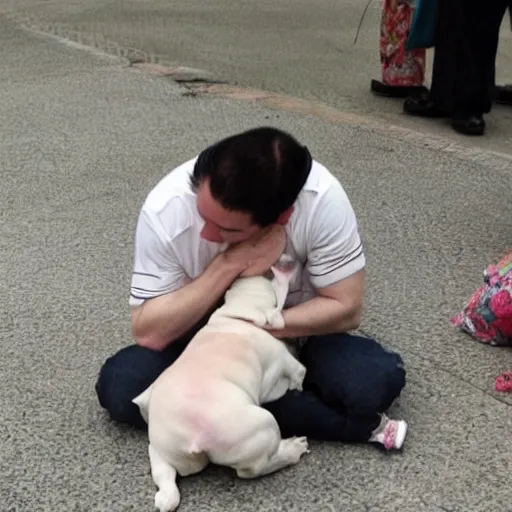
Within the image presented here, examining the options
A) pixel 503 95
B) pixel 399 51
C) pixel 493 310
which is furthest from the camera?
pixel 503 95

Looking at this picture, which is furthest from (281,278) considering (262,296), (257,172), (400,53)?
(400,53)

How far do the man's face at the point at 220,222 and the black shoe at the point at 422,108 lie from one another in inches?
146

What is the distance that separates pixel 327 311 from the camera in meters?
2.47

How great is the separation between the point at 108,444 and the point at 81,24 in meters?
6.78

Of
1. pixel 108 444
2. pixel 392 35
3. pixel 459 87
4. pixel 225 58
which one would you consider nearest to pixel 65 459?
pixel 108 444

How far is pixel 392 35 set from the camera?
6.12m

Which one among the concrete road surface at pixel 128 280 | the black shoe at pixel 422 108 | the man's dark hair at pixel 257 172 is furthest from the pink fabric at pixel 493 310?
the black shoe at pixel 422 108

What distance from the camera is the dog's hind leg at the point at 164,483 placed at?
2.25 meters

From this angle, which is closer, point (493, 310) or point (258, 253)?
point (258, 253)

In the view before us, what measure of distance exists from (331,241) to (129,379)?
0.65 meters

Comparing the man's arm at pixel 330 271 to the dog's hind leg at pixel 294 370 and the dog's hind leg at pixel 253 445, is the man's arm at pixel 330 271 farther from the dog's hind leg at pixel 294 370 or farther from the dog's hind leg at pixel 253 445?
A: the dog's hind leg at pixel 253 445

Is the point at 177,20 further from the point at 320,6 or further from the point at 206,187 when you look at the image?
the point at 206,187

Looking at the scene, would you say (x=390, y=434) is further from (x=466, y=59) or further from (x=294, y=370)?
(x=466, y=59)

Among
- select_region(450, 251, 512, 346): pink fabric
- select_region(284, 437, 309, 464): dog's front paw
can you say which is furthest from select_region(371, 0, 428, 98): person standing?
select_region(284, 437, 309, 464): dog's front paw
